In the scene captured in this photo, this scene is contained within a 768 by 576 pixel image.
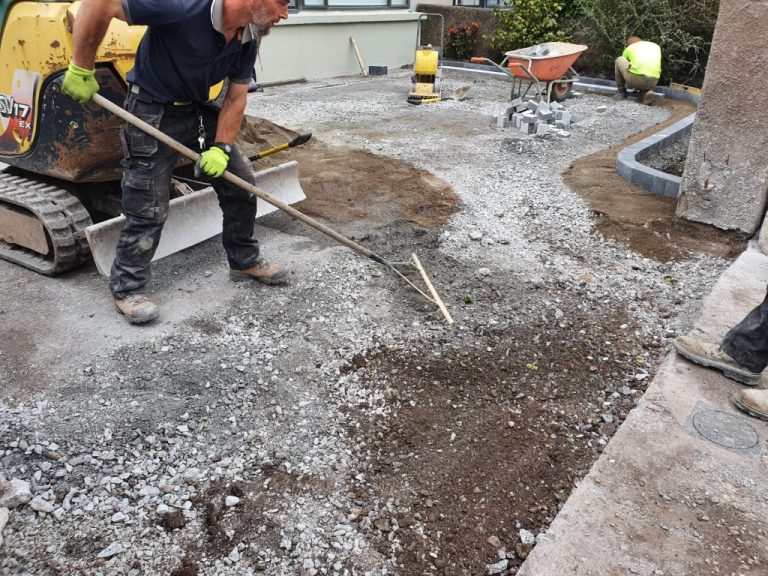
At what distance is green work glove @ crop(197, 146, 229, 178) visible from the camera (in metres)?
3.23

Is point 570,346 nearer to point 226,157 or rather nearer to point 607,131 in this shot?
point 226,157

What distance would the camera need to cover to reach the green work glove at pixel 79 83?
3004 millimetres

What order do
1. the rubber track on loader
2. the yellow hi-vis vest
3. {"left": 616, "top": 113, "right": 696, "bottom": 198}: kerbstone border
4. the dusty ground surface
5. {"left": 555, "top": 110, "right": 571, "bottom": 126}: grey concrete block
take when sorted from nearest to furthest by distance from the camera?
the dusty ground surface, the rubber track on loader, {"left": 616, "top": 113, "right": 696, "bottom": 198}: kerbstone border, {"left": 555, "top": 110, "right": 571, "bottom": 126}: grey concrete block, the yellow hi-vis vest

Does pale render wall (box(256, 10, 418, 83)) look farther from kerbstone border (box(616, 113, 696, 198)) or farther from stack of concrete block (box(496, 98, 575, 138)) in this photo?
kerbstone border (box(616, 113, 696, 198))

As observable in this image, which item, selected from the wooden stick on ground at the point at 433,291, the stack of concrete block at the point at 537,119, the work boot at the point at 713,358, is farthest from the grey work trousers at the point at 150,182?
the stack of concrete block at the point at 537,119

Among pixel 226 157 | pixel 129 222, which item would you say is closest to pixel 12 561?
pixel 129 222

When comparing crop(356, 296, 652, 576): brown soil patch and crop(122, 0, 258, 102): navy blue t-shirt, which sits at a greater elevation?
crop(122, 0, 258, 102): navy blue t-shirt

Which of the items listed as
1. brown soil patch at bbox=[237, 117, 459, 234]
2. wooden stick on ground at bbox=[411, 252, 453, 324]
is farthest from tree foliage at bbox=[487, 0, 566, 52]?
wooden stick on ground at bbox=[411, 252, 453, 324]

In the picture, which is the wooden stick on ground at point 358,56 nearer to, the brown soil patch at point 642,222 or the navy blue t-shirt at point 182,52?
the brown soil patch at point 642,222

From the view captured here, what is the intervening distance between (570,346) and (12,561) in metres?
2.69

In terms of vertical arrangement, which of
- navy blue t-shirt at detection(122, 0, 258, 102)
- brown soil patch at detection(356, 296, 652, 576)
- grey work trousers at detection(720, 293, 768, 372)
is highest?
navy blue t-shirt at detection(122, 0, 258, 102)

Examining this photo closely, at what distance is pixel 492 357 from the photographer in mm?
3254

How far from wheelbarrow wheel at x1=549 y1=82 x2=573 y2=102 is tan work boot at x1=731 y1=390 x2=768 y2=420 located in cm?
785

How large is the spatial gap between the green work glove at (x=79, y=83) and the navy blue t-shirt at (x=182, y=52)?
0.20 m
